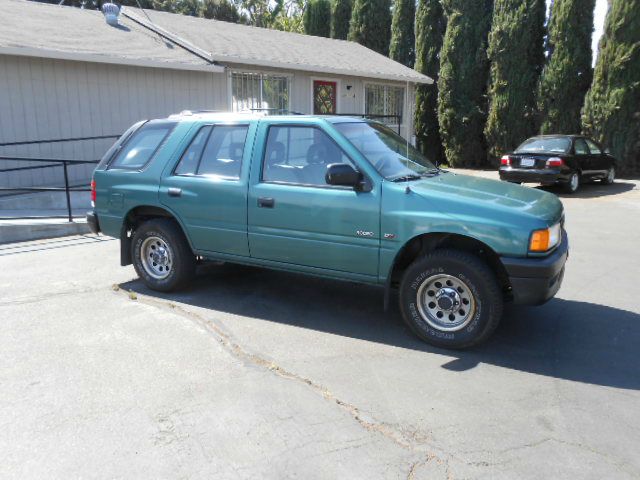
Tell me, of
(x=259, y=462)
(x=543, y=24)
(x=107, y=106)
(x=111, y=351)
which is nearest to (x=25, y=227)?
(x=107, y=106)

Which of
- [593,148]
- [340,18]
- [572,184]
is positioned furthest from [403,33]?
[572,184]

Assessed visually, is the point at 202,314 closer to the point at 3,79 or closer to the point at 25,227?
the point at 25,227

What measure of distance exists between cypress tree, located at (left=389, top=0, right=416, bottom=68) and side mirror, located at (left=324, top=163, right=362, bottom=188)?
2010cm

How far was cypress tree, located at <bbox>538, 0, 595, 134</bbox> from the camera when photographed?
16.9 metres

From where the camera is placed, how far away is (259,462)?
2.93m

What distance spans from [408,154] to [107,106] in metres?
8.88

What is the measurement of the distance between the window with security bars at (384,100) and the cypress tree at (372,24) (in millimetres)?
6683

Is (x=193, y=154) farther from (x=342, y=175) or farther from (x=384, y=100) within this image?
(x=384, y=100)

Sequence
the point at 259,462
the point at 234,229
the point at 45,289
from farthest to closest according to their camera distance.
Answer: the point at 45,289
the point at 234,229
the point at 259,462

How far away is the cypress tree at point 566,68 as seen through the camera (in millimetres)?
16875

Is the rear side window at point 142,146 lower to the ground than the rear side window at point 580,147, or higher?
higher

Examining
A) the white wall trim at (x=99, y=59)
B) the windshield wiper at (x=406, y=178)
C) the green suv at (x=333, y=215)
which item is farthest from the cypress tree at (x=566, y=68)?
the windshield wiper at (x=406, y=178)

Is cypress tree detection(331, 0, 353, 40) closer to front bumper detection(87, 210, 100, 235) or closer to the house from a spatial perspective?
the house

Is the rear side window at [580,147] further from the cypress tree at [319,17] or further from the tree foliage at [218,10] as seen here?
the tree foliage at [218,10]
